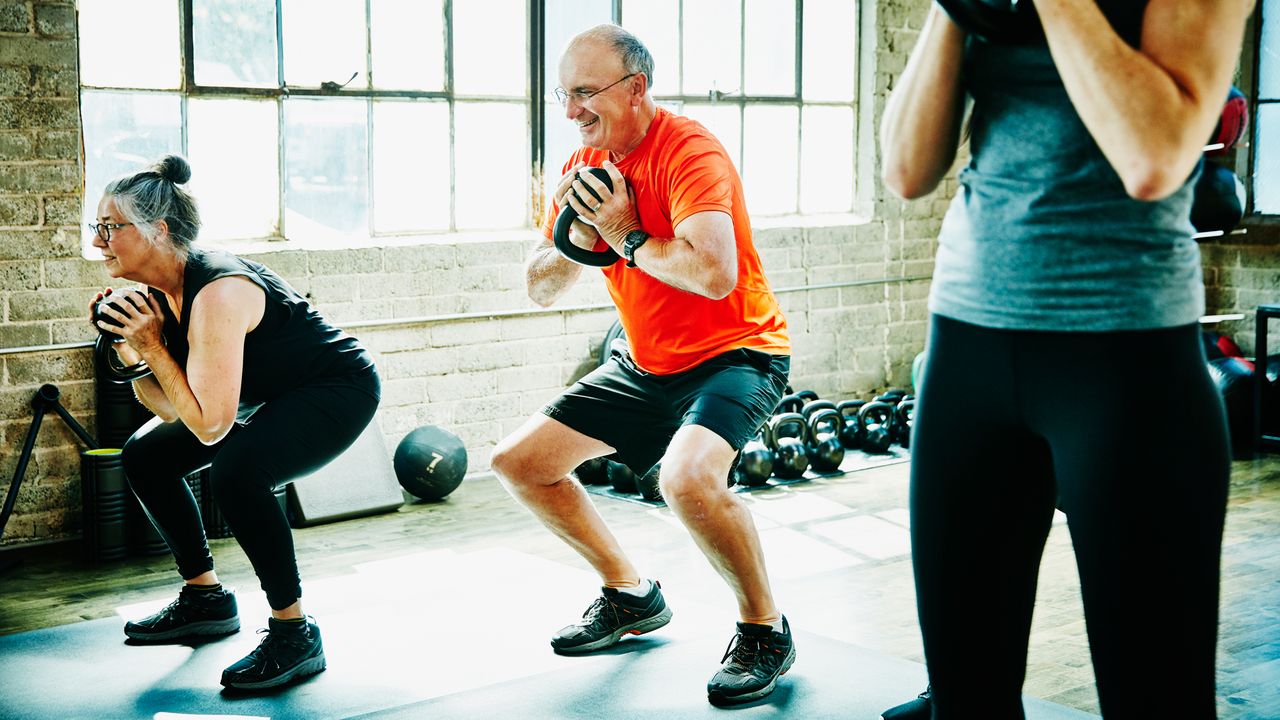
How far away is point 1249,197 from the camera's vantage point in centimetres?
680

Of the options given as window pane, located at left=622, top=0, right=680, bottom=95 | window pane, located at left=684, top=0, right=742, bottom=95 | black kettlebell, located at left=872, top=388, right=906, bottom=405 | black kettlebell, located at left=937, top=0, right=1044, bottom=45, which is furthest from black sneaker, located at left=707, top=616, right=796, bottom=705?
window pane, located at left=684, top=0, right=742, bottom=95

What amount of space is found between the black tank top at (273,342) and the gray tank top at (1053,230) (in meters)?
2.07

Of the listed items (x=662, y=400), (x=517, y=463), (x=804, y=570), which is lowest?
(x=804, y=570)

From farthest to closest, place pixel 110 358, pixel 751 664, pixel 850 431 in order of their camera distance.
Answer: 1. pixel 850 431
2. pixel 110 358
3. pixel 751 664

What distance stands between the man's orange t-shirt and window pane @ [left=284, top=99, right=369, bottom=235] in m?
2.41

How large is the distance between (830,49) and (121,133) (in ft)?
11.6

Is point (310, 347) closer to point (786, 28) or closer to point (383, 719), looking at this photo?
point (383, 719)

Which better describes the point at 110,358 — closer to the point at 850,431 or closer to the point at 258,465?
the point at 258,465

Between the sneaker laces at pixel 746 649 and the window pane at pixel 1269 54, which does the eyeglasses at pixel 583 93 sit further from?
the window pane at pixel 1269 54

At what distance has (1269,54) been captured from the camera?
22.0 feet

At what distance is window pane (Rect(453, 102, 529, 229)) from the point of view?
5.56 metres

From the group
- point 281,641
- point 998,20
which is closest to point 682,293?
point 281,641

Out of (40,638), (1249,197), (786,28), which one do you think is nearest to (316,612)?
(40,638)

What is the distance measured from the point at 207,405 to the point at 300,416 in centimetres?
23
